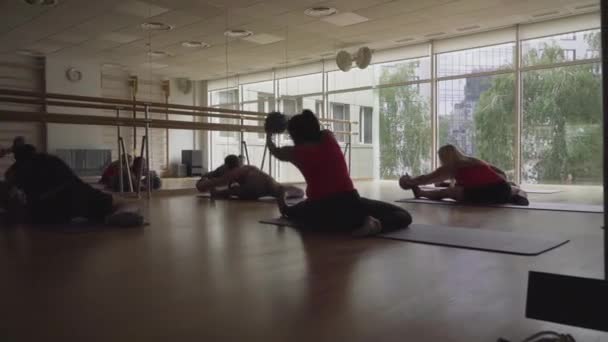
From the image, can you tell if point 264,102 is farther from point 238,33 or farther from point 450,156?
point 450,156

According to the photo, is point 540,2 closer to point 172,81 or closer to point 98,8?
point 98,8

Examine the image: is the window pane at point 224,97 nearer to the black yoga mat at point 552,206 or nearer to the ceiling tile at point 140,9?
the ceiling tile at point 140,9

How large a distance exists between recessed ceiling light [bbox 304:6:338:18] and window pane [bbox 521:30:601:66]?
3.64 metres

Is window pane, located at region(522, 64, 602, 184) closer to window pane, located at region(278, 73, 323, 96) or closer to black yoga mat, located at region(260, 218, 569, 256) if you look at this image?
window pane, located at region(278, 73, 323, 96)

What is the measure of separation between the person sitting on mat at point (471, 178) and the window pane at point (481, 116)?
4372 mm

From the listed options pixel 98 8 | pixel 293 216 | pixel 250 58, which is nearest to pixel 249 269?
pixel 293 216

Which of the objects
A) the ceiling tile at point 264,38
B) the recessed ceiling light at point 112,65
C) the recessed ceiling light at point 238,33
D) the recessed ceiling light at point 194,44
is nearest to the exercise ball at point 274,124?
the recessed ceiling light at point 238,33

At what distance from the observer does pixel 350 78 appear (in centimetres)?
1107

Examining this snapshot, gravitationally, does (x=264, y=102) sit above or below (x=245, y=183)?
above

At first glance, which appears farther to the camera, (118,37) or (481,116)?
(481,116)

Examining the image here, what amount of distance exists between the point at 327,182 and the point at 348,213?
23cm

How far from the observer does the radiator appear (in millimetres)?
10555

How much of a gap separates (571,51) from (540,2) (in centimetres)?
155

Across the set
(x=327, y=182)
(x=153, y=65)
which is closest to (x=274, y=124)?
(x=327, y=182)
